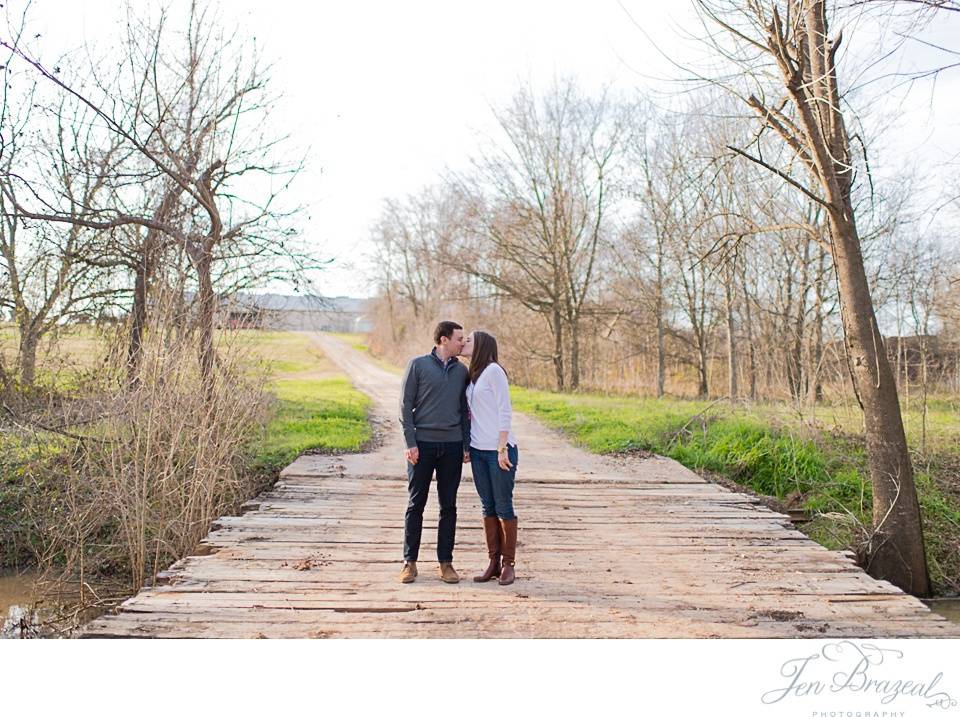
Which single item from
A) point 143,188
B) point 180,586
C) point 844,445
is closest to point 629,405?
point 844,445

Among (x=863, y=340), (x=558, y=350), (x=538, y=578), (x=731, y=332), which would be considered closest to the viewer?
(x=538, y=578)

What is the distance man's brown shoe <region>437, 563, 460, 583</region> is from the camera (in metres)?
5.16

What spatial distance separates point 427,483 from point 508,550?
0.70 metres

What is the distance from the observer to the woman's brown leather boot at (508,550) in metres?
5.11

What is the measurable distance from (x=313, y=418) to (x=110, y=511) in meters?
6.28

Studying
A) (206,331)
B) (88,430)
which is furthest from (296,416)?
(206,331)

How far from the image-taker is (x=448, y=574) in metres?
5.19

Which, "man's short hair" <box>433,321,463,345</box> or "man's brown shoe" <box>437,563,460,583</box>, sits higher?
"man's short hair" <box>433,321,463,345</box>

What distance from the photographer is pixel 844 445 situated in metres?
10.3

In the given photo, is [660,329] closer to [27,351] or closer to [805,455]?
[805,455]

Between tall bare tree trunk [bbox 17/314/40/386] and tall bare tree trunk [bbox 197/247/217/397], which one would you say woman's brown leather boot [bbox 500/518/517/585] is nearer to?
tall bare tree trunk [bbox 197/247/217/397]

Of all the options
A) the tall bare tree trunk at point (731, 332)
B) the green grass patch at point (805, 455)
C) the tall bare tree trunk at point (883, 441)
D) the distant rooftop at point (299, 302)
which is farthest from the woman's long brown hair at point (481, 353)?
the tall bare tree trunk at point (731, 332)
